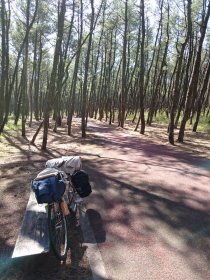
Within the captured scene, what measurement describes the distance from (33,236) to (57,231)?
514 mm

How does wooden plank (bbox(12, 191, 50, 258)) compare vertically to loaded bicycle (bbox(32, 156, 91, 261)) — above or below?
below

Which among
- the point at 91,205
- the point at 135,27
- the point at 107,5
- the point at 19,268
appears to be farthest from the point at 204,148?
the point at 135,27

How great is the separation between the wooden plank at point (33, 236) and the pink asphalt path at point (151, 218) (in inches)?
32.4

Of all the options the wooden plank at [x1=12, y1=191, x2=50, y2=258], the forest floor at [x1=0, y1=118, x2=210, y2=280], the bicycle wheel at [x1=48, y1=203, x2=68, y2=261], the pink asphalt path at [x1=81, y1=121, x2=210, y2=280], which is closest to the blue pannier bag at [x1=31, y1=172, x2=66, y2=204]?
the bicycle wheel at [x1=48, y1=203, x2=68, y2=261]

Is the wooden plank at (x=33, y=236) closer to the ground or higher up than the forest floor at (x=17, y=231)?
higher up

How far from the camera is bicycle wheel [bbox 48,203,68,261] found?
457cm

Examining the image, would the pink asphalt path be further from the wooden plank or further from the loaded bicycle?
the wooden plank

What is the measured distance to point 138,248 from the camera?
5086 millimetres

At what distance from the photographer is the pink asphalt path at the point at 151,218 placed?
459 cm

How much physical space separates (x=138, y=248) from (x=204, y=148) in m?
11.2

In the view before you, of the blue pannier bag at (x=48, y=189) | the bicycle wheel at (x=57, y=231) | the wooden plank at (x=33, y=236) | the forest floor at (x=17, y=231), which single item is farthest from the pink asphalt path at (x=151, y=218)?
the blue pannier bag at (x=48, y=189)

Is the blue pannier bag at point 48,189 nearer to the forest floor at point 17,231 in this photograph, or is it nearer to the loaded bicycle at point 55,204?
the loaded bicycle at point 55,204

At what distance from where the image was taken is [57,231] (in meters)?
4.87

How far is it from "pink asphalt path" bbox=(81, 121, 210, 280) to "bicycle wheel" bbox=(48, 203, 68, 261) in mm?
554
